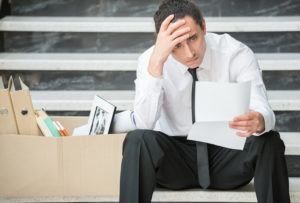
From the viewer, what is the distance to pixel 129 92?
3.16 m

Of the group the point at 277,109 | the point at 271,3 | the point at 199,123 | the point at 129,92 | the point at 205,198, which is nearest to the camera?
the point at 199,123

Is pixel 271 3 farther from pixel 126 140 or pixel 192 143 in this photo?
pixel 126 140

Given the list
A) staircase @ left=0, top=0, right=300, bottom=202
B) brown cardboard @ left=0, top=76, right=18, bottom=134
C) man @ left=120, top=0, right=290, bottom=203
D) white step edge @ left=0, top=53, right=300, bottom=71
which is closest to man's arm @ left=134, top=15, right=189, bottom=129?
man @ left=120, top=0, right=290, bottom=203

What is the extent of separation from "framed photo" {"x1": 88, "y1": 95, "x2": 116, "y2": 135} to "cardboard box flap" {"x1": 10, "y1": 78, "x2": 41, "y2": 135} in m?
0.22

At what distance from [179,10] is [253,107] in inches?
17.3

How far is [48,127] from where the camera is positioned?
7.89 ft

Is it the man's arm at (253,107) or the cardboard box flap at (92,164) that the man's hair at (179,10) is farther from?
the cardboard box flap at (92,164)

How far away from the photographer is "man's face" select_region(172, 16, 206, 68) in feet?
7.04

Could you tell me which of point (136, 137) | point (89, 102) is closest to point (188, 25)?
point (136, 137)

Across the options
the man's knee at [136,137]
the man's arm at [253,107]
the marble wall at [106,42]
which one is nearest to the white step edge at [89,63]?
the marble wall at [106,42]

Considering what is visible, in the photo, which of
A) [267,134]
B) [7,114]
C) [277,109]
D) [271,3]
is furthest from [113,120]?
[271,3]

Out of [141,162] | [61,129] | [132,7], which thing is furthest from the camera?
[132,7]

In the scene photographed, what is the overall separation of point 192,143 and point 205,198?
22 cm

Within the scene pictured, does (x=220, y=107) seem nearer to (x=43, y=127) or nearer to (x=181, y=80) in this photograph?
(x=181, y=80)
